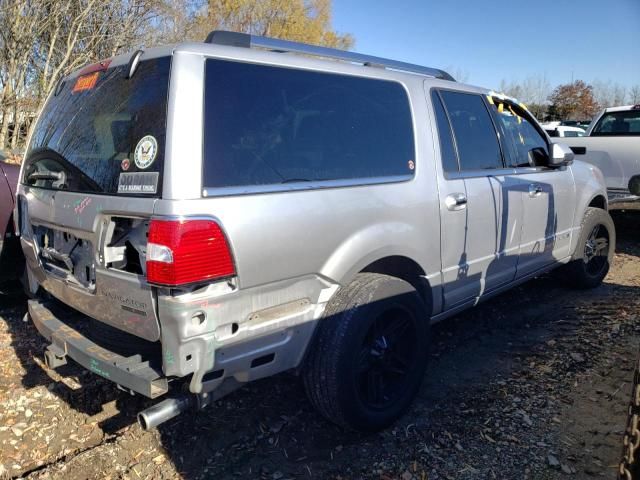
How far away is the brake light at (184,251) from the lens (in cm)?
212

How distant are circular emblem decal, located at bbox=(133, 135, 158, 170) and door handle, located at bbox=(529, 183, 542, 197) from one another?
3.07 meters

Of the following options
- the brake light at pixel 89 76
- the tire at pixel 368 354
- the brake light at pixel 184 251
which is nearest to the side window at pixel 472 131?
the tire at pixel 368 354

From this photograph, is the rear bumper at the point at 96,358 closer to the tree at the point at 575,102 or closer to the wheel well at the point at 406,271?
the wheel well at the point at 406,271

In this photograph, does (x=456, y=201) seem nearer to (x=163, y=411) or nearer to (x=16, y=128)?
(x=163, y=411)

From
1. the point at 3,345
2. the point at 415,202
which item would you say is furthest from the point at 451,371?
the point at 3,345

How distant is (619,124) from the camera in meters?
8.71

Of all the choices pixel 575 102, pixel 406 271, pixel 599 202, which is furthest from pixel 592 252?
pixel 575 102

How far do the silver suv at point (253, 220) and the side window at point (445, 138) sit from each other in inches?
0.5

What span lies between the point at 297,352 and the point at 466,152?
1918 mm

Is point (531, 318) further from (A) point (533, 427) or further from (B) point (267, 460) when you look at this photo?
(B) point (267, 460)

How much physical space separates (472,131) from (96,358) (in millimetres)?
2855

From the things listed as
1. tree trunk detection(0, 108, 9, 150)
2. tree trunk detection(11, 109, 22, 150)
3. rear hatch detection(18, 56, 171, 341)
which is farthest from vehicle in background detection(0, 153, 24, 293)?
tree trunk detection(0, 108, 9, 150)

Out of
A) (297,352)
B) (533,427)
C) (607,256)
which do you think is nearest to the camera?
(297,352)

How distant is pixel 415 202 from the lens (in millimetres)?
3125
